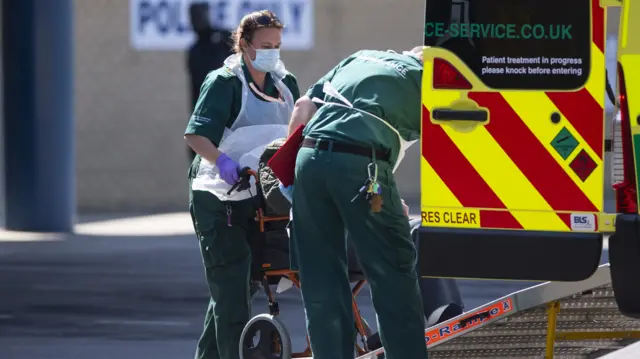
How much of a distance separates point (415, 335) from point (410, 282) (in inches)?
8.3

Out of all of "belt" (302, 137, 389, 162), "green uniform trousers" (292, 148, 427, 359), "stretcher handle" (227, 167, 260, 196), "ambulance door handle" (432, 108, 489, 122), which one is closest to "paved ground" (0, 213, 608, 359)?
"stretcher handle" (227, 167, 260, 196)

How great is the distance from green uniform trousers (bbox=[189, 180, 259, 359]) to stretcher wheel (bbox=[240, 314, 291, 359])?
9 centimetres

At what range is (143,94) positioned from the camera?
20891 millimetres

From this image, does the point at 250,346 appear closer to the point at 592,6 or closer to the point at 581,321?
the point at 581,321

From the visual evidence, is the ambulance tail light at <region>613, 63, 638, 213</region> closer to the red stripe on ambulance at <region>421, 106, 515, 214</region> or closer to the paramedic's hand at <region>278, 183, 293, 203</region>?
the red stripe on ambulance at <region>421, 106, 515, 214</region>

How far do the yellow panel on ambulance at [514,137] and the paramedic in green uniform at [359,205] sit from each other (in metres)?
0.19

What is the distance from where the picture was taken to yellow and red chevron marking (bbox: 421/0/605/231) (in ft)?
19.7

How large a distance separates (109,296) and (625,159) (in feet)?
21.6

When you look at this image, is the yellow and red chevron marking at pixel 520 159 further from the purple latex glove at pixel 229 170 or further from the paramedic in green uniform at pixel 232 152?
the paramedic in green uniform at pixel 232 152

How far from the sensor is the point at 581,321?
717 centimetres

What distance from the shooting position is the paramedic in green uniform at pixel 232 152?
7523 millimetres

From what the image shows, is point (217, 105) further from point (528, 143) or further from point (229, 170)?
point (528, 143)

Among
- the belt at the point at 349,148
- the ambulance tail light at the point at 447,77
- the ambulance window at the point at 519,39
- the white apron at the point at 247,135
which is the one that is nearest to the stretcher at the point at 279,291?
the white apron at the point at 247,135

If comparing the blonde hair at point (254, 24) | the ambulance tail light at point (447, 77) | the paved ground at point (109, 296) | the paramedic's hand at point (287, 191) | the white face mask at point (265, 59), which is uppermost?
the blonde hair at point (254, 24)
